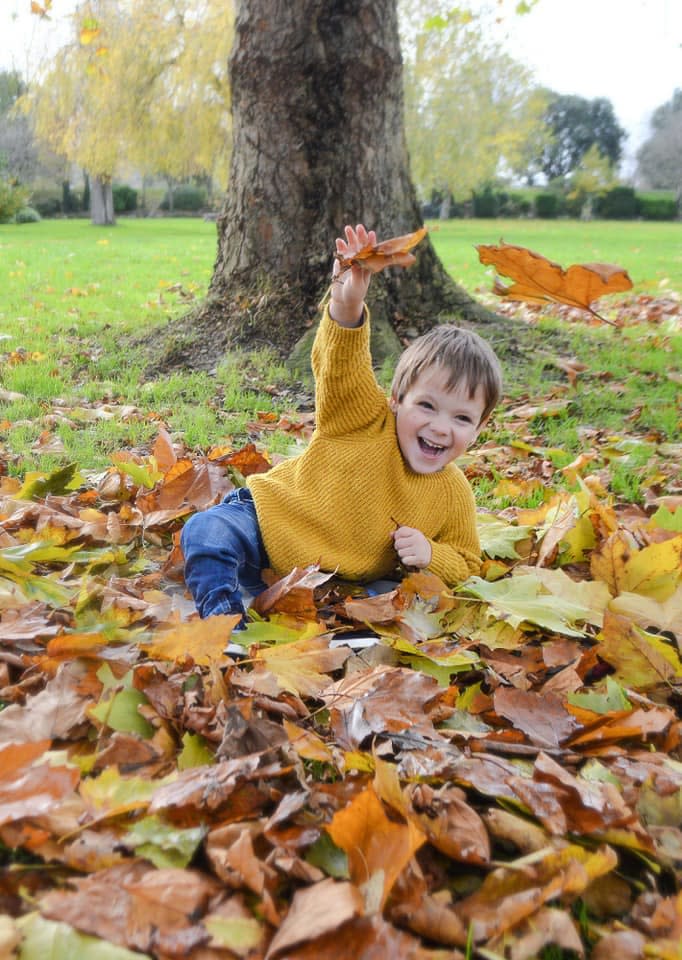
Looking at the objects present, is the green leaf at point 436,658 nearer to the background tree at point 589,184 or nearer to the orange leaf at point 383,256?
the orange leaf at point 383,256

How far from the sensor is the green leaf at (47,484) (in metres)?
2.81

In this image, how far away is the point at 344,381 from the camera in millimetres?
2295

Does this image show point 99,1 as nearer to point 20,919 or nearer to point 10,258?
point 10,258

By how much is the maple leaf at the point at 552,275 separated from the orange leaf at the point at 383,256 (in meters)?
0.29

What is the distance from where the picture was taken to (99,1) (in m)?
11.3

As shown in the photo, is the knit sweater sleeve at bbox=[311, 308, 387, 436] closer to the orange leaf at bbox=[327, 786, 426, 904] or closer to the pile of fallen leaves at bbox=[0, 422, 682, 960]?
the pile of fallen leaves at bbox=[0, 422, 682, 960]

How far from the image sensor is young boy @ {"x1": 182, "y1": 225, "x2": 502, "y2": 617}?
2.27 m

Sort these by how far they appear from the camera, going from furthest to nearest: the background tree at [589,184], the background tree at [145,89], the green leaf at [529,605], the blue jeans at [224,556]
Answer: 1. the background tree at [589,184]
2. the background tree at [145,89]
3. the blue jeans at [224,556]
4. the green leaf at [529,605]

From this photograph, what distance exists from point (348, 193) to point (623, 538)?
10.7 feet

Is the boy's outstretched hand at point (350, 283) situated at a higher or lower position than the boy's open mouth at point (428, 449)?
higher

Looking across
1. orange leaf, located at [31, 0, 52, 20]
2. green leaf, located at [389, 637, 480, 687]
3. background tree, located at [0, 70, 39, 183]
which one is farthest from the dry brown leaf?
background tree, located at [0, 70, 39, 183]

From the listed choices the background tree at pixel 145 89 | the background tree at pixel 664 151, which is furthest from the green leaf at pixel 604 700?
the background tree at pixel 664 151

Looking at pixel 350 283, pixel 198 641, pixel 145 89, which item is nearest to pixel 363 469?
pixel 350 283

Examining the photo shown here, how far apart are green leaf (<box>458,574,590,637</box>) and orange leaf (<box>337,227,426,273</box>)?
0.86m
